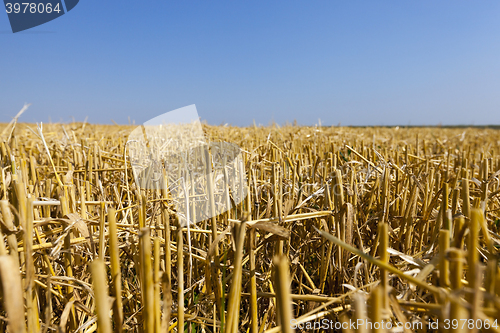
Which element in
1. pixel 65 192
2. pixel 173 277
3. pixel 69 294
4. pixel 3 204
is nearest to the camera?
pixel 3 204

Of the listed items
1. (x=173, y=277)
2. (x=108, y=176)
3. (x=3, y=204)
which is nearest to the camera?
(x=3, y=204)

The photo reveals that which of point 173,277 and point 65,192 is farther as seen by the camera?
point 173,277

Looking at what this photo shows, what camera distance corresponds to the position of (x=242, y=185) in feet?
3.54

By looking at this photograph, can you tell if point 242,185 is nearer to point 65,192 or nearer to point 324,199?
point 324,199

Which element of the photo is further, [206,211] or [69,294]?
[206,211]

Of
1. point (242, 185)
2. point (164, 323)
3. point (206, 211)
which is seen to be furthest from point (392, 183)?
point (164, 323)

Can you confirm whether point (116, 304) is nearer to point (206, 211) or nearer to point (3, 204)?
point (3, 204)

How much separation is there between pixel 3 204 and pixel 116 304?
288 mm

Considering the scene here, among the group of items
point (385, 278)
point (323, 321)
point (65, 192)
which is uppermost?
point (65, 192)

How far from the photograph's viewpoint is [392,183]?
4.33ft

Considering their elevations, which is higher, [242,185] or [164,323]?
[242,185]

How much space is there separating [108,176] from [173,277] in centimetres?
74

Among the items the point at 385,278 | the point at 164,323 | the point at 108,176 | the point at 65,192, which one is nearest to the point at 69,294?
the point at 65,192

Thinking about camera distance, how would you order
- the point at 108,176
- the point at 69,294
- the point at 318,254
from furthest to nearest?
the point at 108,176
the point at 318,254
the point at 69,294
